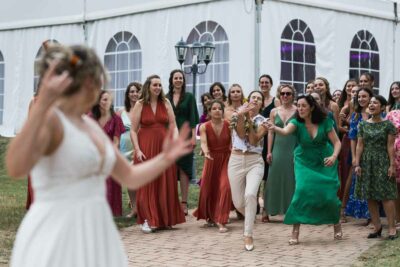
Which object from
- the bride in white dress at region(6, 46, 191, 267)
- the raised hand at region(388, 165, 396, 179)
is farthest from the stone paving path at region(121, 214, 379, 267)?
the bride in white dress at region(6, 46, 191, 267)

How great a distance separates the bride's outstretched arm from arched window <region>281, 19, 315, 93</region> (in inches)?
521

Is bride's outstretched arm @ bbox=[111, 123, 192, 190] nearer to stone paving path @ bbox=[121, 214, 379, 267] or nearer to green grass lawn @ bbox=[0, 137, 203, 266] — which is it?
stone paving path @ bbox=[121, 214, 379, 267]

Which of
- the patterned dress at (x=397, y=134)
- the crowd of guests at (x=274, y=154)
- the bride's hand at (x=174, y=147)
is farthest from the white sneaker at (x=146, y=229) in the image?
the bride's hand at (x=174, y=147)

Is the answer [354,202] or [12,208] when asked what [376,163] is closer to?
[354,202]

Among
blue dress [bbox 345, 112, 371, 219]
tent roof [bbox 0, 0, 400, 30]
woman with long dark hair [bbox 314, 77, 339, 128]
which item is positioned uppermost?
tent roof [bbox 0, 0, 400, 30]

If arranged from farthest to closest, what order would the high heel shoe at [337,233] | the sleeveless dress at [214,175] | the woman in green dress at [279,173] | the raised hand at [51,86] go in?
the woman in green dress at [279,173], the sleeveless dress at [214,175], the high heel shoe at [337,233], the raised hand at [51,86]

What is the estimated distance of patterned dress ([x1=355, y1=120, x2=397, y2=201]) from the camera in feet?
28.0

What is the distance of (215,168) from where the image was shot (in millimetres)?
9477

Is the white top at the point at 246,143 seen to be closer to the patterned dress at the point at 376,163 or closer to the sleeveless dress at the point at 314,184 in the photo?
the sleeveless dress at the point at 314,184

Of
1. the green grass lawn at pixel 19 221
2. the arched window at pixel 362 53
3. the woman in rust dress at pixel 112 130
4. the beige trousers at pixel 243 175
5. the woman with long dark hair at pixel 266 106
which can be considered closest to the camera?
the green grass lawn at pixel 19 221

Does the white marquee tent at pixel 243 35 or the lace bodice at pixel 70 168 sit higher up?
the white marquee tent at pixel 243 35

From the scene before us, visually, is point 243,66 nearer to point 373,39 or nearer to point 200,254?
point 373,39

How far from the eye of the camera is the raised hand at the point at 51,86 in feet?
8.81

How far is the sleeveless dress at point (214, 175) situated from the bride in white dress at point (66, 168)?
6106 millimetres
